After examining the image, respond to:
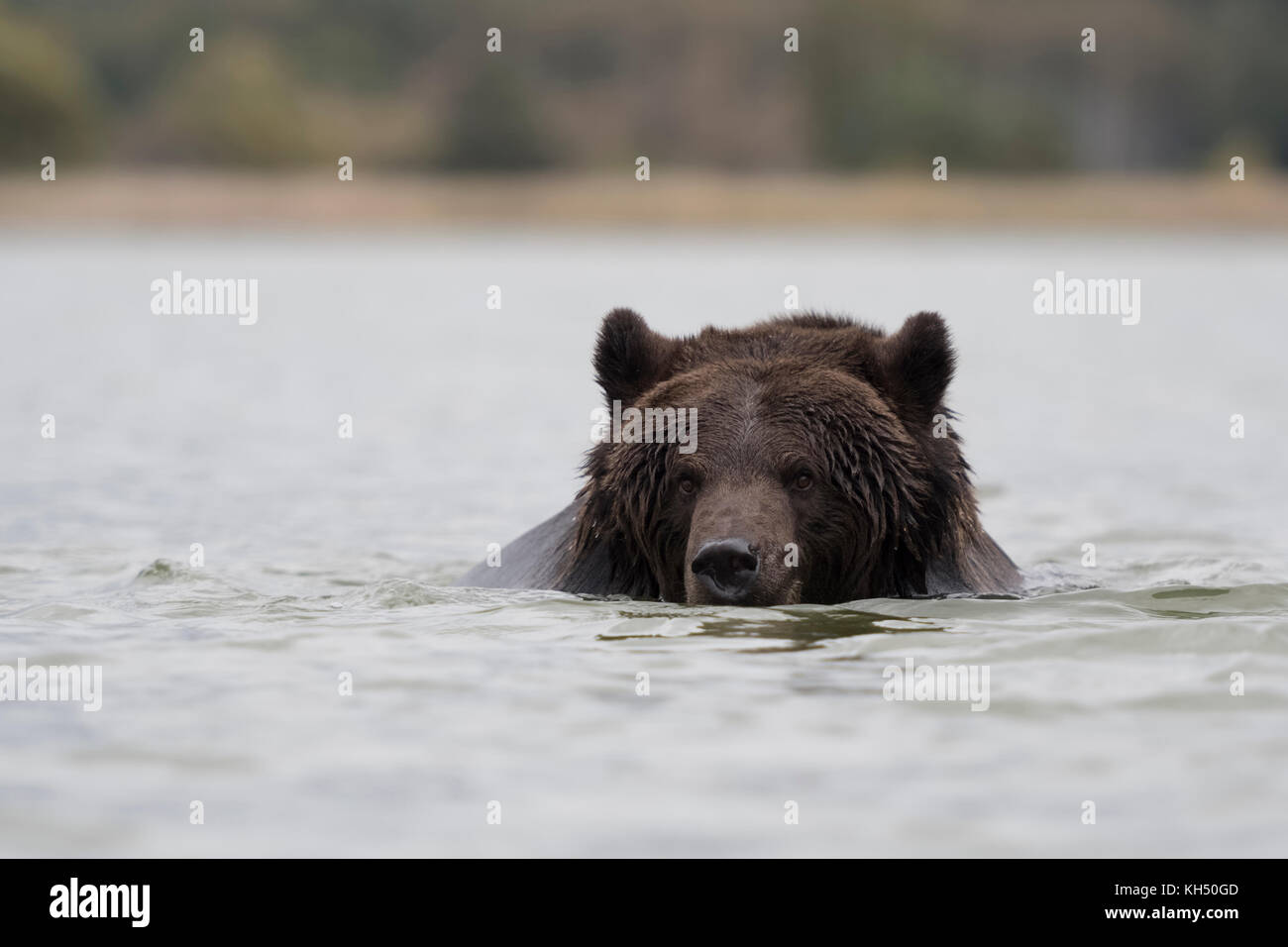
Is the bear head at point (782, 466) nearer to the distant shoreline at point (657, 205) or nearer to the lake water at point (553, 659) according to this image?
the lake water at point (553, 659)

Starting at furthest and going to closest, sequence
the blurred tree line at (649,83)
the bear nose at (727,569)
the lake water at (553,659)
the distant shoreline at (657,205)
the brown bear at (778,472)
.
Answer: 1. the blurred tree line at (649,83)
2. the distant shoreline at (657,205)
3. the brown bear at (778,472)
4. the bear nose at (727,569)
5. the lake water at (553,659)

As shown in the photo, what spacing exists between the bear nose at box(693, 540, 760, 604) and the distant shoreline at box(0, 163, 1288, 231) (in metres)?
56.8

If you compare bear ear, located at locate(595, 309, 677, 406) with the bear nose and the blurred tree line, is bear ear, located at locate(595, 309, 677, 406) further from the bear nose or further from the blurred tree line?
the blurred tree line

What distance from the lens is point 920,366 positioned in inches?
355

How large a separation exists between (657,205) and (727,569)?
5991 centimetres

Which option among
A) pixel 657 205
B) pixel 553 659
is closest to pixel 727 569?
pixel 553 659

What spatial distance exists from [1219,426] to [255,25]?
151m

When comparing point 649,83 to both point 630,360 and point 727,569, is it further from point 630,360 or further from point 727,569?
point 727,569

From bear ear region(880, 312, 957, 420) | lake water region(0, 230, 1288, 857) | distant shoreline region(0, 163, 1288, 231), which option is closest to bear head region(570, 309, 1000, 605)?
bear ear region(880, 312, 957, 420)

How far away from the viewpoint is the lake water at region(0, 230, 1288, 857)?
611 centimetres

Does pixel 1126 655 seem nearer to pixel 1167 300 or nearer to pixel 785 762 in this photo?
pixel 785 762

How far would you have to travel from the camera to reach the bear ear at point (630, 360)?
366 inches

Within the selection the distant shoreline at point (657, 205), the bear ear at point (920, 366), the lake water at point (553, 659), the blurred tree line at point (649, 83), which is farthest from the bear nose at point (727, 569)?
the blurred tree line at point (649, 83)

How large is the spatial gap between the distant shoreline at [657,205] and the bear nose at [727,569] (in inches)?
2238
